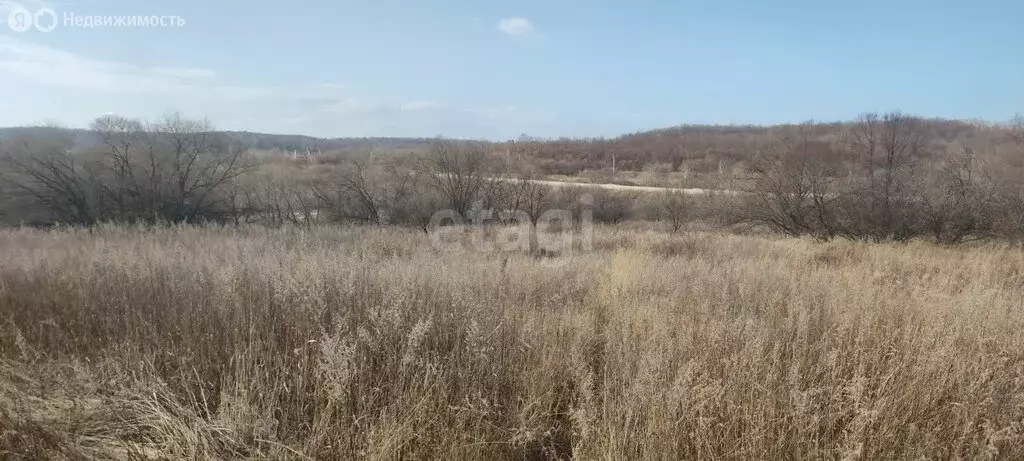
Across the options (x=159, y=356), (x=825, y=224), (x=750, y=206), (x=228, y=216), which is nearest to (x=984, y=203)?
(x=825, y=224)

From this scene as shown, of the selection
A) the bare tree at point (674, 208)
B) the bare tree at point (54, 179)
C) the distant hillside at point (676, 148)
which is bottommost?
the bare tree at point (674, 208)

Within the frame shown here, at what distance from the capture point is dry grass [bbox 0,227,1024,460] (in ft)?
8.54

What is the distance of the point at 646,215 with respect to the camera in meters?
26.2

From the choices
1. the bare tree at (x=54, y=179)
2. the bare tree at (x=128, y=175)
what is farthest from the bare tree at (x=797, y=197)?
the bare tree at (x=54, y=179)

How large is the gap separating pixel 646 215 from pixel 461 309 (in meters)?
23.5

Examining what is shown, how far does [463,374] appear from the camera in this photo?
10.3 feet

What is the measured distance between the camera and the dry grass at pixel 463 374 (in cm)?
260

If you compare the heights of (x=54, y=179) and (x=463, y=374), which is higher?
(x=54, y=179)

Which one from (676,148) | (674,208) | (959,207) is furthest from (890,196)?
(676,148)

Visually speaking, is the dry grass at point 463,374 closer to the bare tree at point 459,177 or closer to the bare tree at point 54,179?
the bare tree at point 459,177

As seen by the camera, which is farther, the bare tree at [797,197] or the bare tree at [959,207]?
the bare tree at [797,197]

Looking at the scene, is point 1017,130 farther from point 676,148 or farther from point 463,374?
point 463,374

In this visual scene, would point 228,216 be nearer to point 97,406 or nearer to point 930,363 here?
point 97,406

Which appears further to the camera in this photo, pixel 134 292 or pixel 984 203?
pixel 984 203
